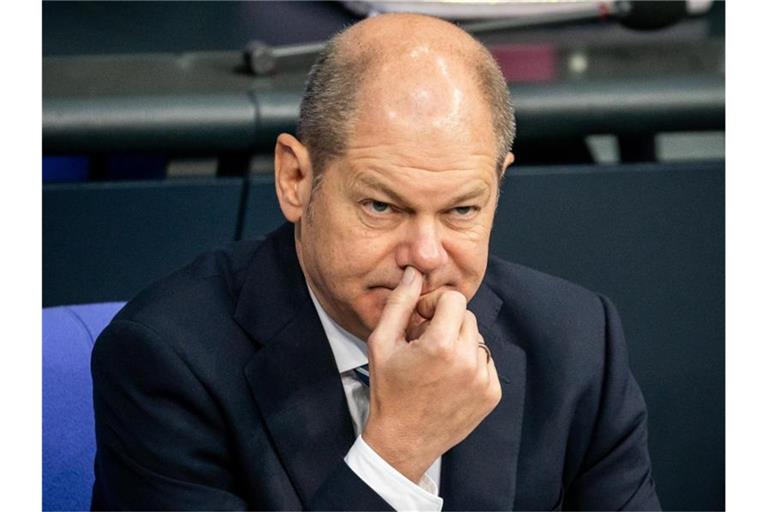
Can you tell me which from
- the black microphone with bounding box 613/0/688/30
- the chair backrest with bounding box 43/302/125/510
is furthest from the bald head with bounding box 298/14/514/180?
the black microphone with bounding box 613/0/688/30

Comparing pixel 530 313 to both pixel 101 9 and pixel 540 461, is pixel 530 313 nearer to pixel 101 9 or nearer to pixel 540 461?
pixel 540 461

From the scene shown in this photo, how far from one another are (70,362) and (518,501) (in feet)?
1.66

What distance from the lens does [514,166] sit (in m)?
2.14

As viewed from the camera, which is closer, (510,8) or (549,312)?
(549,312)

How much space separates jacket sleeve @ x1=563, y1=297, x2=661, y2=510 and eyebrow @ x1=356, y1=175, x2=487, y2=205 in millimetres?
328

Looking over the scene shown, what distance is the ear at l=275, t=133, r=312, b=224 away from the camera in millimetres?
1246

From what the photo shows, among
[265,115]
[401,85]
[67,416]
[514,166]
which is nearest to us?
[401,85]

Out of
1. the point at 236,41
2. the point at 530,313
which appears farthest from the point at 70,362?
the point at 236,41

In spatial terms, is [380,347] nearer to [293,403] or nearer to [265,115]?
[293,403]

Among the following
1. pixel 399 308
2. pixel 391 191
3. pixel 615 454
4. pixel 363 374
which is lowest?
pixel 615 454

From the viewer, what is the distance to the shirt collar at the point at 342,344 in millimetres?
1344

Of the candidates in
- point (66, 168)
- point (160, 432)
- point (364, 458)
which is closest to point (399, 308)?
point (364, 458)

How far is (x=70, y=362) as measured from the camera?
1399 mm

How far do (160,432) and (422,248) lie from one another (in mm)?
323
